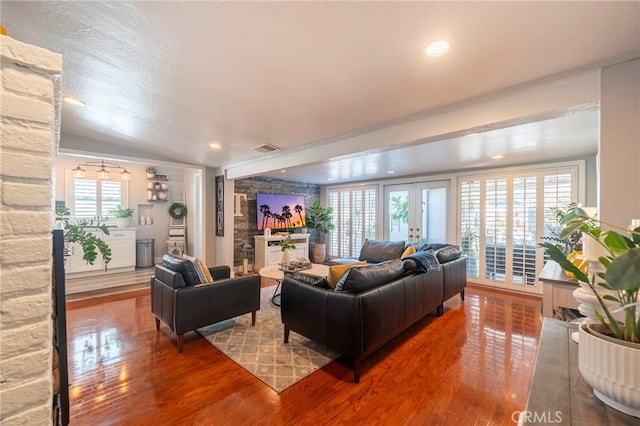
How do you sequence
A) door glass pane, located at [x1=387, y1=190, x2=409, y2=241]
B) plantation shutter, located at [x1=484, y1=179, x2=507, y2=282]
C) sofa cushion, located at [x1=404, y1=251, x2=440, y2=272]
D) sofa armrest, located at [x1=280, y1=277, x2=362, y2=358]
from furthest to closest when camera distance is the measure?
door glass pane, located at [x1=387, y1=190, x2=409, y2=241] < plantation shutter, located at [x1=484, y1=179, x2=507, y2=282] < sofa cushion, located at [x1=404, y1=251, x2=440, y2=272] < sofa armrest, located at [x1=280, y1=277, x2=362, y2=358]

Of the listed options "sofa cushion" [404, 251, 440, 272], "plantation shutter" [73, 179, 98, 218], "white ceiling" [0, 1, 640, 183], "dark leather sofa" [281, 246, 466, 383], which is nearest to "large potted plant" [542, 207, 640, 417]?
"white ceiling" [0, 1, 640, 183]

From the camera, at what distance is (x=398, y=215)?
6.28 meters

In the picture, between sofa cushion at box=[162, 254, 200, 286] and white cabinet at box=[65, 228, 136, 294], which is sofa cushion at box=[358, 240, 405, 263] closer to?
sofa cushion at box=[162, 254, 200, 286]

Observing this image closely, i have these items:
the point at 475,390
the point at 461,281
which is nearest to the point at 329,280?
the point at 475,390

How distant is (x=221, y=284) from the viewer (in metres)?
2.83

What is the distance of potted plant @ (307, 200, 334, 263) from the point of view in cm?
744

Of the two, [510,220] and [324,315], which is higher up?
[510,220]

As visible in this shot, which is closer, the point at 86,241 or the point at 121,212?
the point at 86,241

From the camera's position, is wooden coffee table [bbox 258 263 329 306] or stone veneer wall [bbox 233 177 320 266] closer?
wooden coffee table [bbox 258 263 329 306]

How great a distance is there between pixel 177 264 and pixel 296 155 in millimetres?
2129

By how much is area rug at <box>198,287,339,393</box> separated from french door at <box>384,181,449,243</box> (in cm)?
378

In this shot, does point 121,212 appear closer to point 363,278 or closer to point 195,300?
point 195,300

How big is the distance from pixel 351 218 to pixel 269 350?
506 cm

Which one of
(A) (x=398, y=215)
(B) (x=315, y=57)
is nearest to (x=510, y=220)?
(A) (x=398, y=215)
